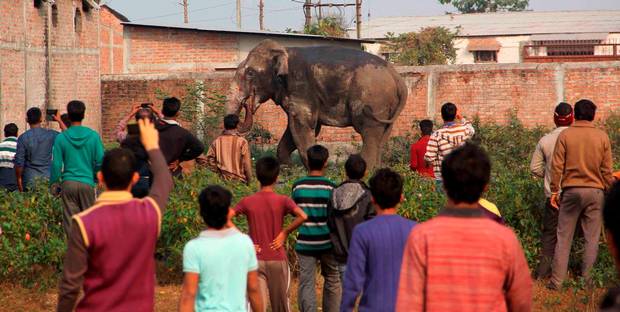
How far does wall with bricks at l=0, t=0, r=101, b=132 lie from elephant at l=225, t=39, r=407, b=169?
24.7ft

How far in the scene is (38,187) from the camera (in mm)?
11539

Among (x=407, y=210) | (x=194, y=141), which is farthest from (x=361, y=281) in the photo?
(x=407, y=210)

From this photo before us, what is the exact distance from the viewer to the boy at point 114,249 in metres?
5.61

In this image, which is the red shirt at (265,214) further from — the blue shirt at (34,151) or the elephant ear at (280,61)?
the elephant ear at (280,61)

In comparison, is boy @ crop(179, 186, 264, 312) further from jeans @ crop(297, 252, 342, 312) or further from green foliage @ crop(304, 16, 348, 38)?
green foliage @ crop(304, 16, 348, 38)

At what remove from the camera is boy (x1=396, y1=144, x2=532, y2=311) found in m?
4.93

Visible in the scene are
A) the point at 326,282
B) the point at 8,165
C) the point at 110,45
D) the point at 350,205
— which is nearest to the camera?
the point at 350,205

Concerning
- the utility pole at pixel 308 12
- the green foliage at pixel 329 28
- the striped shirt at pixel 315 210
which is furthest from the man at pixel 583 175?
the utility pole at pixel 308 12

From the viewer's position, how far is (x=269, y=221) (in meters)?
8.15

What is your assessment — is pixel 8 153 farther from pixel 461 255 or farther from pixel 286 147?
pixel 461 255

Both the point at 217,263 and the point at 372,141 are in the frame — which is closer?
the point at 217,263

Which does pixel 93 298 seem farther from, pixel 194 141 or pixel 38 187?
pixel 38 187

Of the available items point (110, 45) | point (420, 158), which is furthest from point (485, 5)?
point (420, 158)

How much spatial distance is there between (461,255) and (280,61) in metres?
14.1
